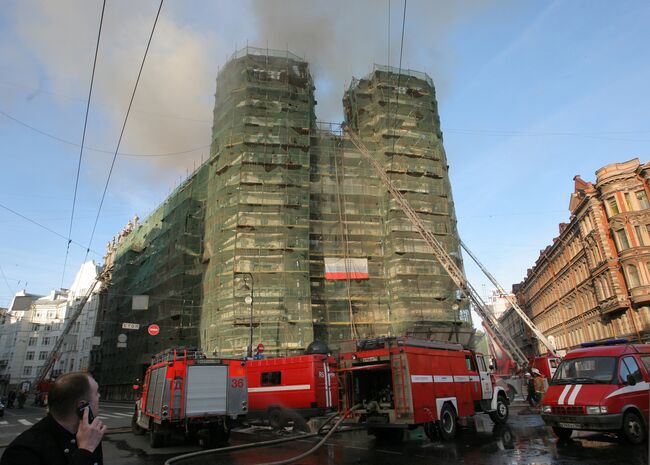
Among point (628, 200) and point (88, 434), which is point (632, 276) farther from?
point (88, 434)

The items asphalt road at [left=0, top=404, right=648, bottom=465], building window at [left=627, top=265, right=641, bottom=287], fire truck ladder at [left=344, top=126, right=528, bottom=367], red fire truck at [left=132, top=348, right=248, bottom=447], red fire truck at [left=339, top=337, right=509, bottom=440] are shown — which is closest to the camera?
asphalt road at [left=0, top=404, right=648, bottom=465]

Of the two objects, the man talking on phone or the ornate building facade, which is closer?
the man talking on phone

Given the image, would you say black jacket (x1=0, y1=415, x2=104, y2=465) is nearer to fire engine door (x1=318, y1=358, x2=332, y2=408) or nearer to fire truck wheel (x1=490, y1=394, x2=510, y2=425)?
fire engine door (x1=318, y1=358, x2=332, y2=408)

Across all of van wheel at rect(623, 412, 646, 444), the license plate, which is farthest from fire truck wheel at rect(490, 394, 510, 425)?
van wheel at rect(623, 412, 646, 444)

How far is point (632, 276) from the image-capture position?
121 feet

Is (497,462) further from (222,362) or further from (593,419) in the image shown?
(222,362)

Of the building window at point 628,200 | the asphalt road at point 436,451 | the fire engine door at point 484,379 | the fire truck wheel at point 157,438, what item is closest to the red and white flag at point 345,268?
the fire engine door at point 484,379

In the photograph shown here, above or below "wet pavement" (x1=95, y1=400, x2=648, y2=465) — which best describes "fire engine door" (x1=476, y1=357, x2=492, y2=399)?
above

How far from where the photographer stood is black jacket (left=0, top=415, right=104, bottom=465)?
230cm

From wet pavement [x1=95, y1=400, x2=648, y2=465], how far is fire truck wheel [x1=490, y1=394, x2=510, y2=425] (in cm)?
160

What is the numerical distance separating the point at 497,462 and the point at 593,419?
2.65 m

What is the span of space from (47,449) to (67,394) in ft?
1.26

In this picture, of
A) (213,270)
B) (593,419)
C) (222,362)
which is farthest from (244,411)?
(213,270)

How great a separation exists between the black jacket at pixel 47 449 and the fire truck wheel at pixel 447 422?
11.5 m
